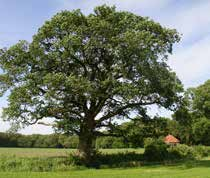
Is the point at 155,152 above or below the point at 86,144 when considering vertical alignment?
below

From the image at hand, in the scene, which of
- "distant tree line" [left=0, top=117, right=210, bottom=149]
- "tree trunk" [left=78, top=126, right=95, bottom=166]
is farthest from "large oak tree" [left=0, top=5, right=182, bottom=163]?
"distant tree line" [left=0, top=117, right=210, bottom=149]

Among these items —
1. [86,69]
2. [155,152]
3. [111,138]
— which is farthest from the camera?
[111,138]

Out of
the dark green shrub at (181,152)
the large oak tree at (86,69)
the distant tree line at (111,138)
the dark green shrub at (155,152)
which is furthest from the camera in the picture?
the distant tree line at (111,138)

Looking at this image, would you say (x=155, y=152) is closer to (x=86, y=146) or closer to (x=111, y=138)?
(x=86, y=146)

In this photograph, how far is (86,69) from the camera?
120 ft

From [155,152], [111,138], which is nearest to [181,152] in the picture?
Answer: [155,152]

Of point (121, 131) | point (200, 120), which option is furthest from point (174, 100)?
point (200, 120)

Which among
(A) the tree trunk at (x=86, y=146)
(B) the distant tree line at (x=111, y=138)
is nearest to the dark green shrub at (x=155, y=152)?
(B) the distant tree line at (x=111, y=138)

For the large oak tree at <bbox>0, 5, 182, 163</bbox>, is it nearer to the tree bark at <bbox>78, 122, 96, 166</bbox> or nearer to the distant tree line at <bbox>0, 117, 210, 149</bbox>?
the tree bark at <bbox>78, 122, 96, 166</bbox>

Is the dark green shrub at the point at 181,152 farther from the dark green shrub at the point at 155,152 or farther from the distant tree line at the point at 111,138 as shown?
the distant tree line at the point at 111,138

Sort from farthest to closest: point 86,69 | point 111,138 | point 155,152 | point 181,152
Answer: point 111,138 → point 181,152 → point 155,152 → point 86,69

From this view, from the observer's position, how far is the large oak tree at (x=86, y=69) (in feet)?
107

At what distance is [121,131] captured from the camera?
1555 inches

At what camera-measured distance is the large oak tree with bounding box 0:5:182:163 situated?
32750 mm
